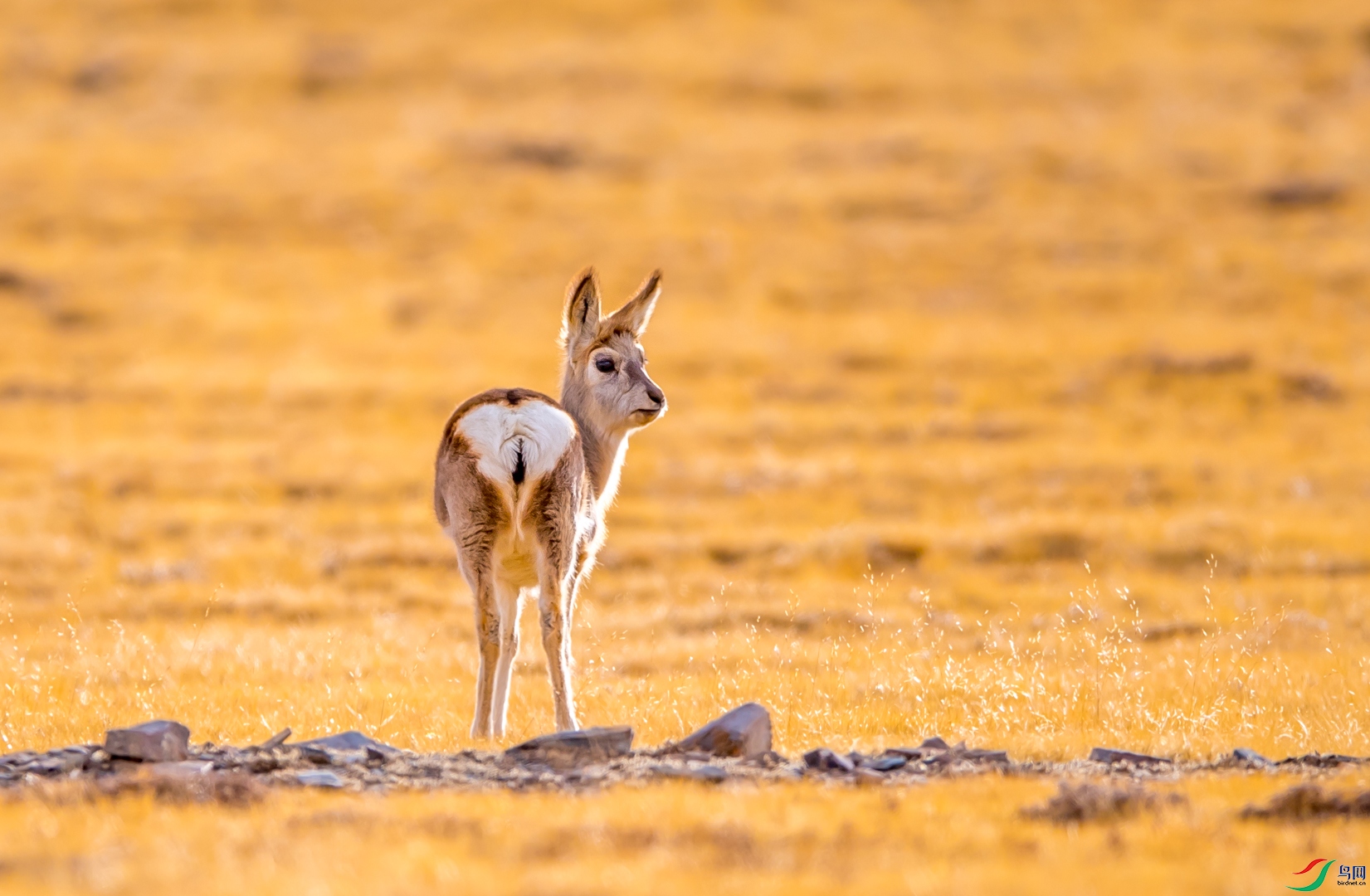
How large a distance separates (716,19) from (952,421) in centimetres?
4411

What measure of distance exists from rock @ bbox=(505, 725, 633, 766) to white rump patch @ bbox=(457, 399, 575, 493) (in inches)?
78.2

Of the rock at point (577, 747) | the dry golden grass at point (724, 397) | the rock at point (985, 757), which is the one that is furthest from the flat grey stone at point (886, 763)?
the rock at point (577, 747)

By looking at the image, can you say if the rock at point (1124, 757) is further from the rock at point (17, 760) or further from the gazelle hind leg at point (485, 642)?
the rock at point (17, 760)

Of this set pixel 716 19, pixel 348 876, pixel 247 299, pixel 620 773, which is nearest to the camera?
pixel 348 876

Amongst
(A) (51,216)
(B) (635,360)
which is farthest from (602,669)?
(A) (51,216)

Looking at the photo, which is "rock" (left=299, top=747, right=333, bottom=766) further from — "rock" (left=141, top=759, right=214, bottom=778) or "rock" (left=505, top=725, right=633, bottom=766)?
"rock" (left=505, top=725, right=633, bottom=766)

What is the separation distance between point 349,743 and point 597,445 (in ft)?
12.4

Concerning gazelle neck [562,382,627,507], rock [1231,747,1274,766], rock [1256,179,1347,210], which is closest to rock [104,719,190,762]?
gazelle neck [562,382,627,507]

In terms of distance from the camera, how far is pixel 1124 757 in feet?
27.7

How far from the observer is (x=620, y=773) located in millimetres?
7793

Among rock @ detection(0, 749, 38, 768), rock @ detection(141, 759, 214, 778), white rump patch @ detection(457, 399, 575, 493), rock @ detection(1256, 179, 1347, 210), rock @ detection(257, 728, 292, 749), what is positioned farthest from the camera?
rock @ detection(1256, 179, 1347, 210)

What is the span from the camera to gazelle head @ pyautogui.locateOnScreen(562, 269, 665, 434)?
1137 centimetres

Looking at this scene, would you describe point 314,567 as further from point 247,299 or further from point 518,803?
point 247,299

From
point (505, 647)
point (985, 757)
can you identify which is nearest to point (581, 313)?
point (505, 647)
